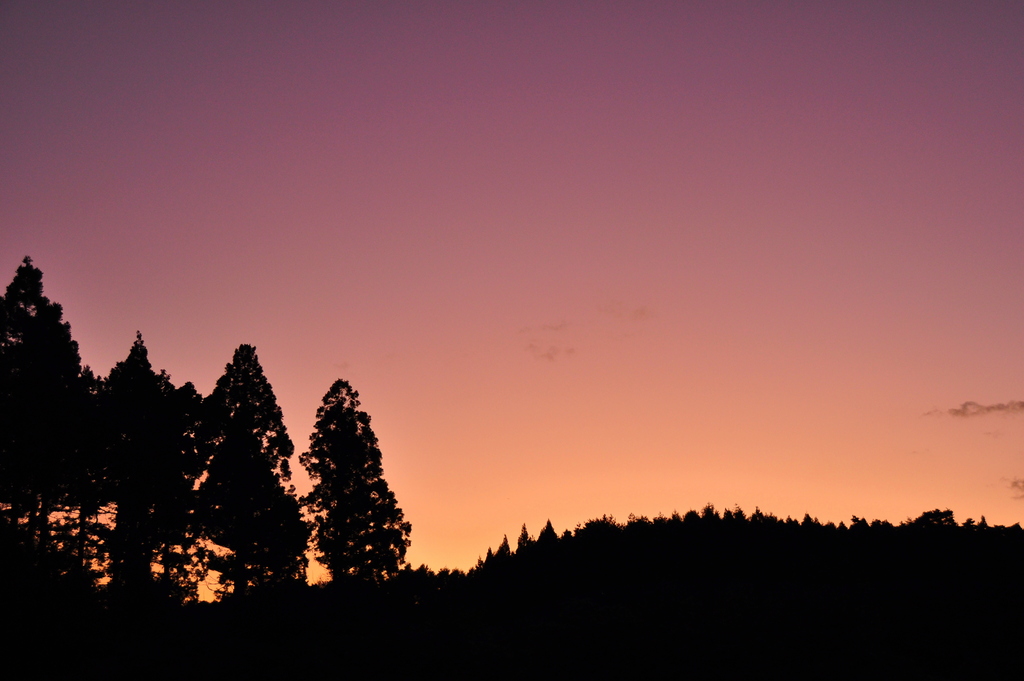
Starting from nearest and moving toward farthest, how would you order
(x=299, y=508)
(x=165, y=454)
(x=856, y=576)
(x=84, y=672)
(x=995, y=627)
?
(x=84, y=672), (x=995, y=627), (x=165, y=454), (x=299, y=508), (x=856, y=576)

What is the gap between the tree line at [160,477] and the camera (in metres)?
35.5

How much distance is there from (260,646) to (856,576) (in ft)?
120

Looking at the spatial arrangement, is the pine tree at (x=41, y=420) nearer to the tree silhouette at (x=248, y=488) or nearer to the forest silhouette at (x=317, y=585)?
the forest silhouette at (x=317, y=585)

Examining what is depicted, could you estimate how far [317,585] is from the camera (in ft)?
131

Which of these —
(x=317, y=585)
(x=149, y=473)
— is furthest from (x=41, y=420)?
(x=317, y=585)

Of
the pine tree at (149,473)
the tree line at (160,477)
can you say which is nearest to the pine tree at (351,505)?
the tree line at (160,477)

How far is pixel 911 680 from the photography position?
95.5ft

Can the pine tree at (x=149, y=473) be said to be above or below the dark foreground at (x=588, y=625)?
above

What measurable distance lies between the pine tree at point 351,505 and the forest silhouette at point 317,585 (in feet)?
0.40

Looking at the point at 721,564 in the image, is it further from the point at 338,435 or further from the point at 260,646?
the point at 260,646

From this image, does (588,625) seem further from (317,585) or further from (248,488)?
(248,488)

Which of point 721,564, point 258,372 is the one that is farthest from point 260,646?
point 721,564

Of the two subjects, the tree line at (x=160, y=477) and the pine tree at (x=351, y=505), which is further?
the pine tree at (x=351, y=505)

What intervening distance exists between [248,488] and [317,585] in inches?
266
